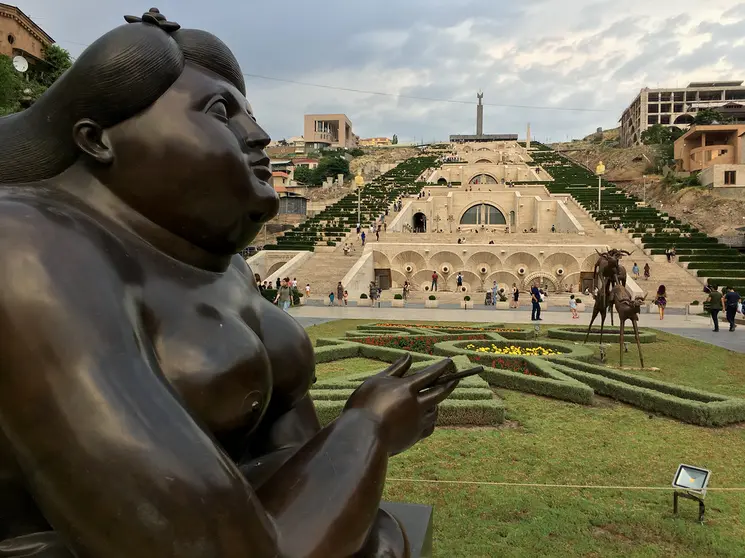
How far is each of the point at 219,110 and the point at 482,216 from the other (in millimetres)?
47613

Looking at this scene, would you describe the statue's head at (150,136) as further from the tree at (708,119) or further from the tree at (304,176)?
the tree at (304,176)

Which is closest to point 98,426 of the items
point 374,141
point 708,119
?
point 708,119

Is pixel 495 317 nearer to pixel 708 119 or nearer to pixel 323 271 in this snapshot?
pixel 323 271

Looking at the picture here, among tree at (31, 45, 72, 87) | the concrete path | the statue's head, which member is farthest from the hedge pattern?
tree at (31, 45, 72, 87)

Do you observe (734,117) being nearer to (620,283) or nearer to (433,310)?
(433,310)

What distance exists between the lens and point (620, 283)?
10578 mm

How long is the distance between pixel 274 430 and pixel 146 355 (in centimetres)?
69

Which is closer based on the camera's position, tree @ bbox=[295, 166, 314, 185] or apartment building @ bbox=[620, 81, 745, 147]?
tree @ bbox=[295, 166, 314, 185]

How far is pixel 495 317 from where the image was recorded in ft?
57.4

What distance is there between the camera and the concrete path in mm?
14562

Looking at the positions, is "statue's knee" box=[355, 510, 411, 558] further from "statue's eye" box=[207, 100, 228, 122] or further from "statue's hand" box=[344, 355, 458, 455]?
"statue's eye" box=[207, 100, 228, 122]

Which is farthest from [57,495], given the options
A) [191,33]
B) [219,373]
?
[191,33]

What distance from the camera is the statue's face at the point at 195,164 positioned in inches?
43.0

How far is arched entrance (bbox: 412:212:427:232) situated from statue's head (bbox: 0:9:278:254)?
44.4 meters
